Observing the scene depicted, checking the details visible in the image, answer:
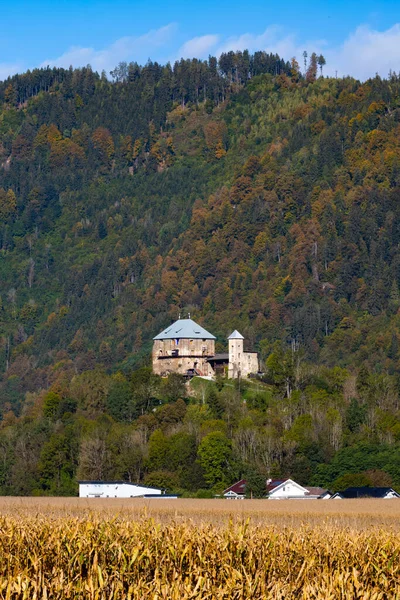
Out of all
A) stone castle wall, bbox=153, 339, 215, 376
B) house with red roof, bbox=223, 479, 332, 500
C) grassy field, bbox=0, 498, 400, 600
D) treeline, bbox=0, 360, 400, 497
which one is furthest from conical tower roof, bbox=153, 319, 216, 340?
grassy field, bbox=0, 498, 400, 600

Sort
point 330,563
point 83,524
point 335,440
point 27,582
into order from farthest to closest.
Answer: point 335,440 → point 83,524 → point 330,563 → point 27,582

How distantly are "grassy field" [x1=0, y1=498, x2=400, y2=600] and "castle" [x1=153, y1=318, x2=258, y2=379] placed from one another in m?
113

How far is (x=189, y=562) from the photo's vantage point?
3406cm

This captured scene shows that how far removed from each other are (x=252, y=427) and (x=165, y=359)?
28.3 m

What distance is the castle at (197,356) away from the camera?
153m

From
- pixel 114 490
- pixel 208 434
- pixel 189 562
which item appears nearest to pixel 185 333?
pixel 208 434

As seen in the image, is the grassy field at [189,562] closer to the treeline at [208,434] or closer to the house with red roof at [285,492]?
the house with red roof at [285,492]

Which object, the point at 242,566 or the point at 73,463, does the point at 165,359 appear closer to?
the point at 73,463

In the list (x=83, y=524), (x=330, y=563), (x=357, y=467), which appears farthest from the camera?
(x=357, y=467)

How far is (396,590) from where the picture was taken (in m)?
30.8

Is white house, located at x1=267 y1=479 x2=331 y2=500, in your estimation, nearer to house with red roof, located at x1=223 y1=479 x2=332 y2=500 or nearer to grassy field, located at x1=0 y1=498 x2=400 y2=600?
house with red roof, located at x1=223 y1=479 x2=332 y2=500

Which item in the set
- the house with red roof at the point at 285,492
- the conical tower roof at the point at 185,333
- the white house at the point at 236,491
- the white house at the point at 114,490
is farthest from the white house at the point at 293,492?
the conical tower roof at the point at 185,333

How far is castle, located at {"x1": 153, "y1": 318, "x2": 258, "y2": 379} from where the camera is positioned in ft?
502

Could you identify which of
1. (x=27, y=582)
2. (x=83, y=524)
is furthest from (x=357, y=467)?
(x=27, y=582)
